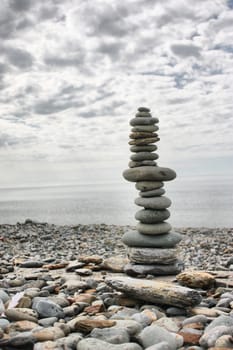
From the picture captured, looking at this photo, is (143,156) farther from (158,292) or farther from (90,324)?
(90,324)

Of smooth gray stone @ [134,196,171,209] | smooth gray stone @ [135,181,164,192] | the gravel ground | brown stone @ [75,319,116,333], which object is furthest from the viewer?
the gravel ground

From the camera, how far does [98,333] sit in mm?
5172

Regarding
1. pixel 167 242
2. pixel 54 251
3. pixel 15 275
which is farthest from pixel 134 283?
pixel 54 251

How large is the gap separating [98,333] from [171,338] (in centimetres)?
82

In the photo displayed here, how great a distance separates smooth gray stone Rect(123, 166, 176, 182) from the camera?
9.57 metres

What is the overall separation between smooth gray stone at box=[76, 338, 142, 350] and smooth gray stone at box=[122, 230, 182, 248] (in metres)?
4.59

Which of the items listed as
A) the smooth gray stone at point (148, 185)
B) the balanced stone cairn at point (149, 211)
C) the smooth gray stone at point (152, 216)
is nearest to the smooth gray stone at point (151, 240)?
the balanced stone cairn at point (149, 211)

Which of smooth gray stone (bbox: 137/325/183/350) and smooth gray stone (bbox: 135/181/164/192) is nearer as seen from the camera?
smooth gray stone (bbox: 137/325/183/350)

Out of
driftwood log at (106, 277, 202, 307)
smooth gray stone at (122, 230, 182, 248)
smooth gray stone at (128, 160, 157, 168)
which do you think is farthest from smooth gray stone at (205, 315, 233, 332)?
smooth gray stone at (128, 160, 157, 168)

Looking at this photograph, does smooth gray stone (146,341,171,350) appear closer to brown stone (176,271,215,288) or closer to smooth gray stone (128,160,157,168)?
brown stone (176,271,215,288)

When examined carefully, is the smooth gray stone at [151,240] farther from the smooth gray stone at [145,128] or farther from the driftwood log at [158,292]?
the driftwood log at [158,292]

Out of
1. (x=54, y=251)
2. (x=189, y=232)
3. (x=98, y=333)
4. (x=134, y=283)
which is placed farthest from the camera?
(x=189, y=232)

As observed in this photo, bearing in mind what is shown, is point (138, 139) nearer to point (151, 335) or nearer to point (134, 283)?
point (134, 283)

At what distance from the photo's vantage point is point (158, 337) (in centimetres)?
510
